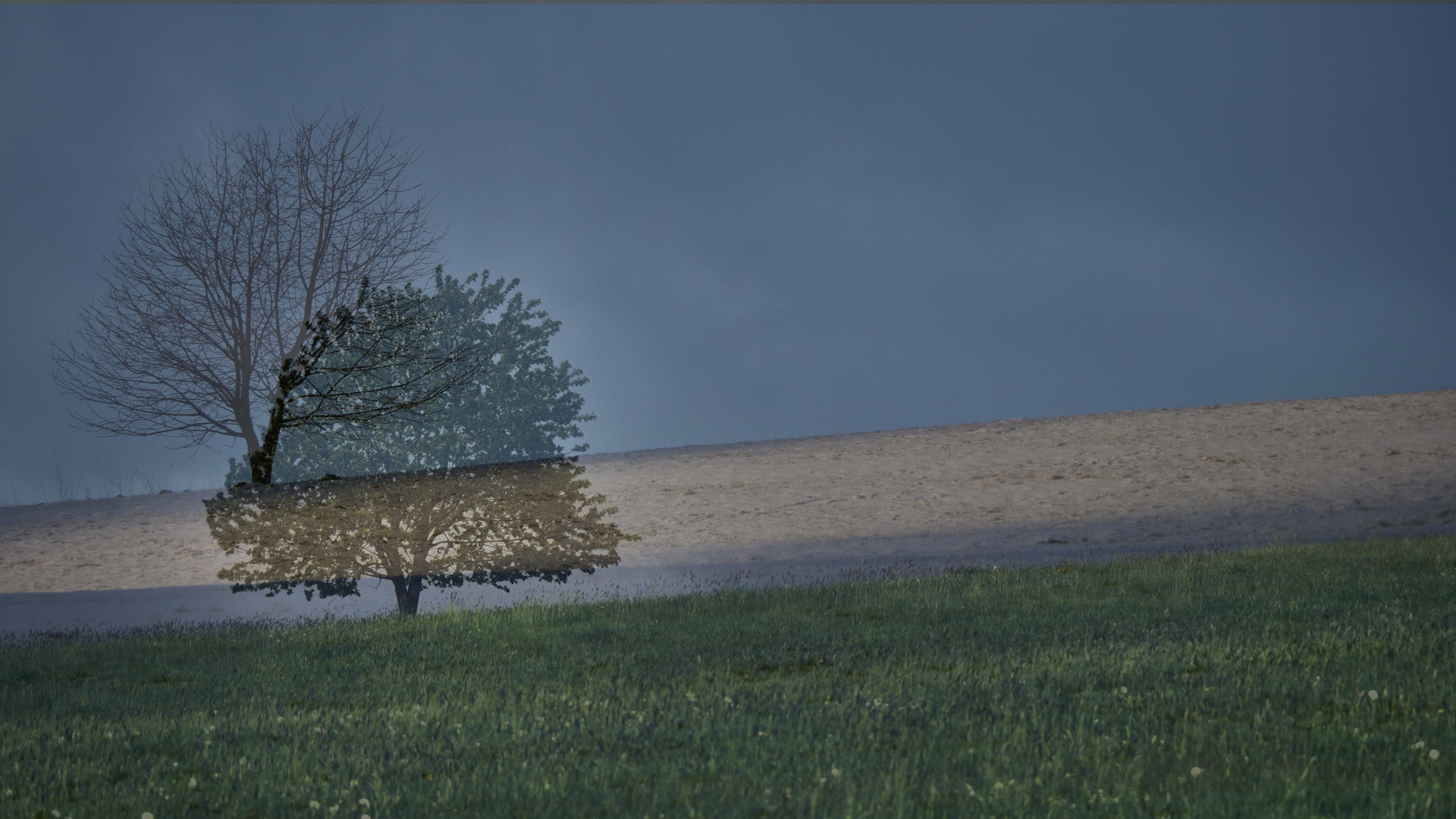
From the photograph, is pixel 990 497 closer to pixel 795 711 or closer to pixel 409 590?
pixel 409 590

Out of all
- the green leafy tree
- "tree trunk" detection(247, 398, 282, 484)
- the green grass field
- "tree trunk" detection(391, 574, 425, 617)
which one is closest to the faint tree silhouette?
"tree trunk" detection(391, 574, 425, 617)

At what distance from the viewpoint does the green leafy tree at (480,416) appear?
111ft

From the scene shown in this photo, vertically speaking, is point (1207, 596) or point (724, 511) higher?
point (724, 511)

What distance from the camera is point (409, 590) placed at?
49.5ft

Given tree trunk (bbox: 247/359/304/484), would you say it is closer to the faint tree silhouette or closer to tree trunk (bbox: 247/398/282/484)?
tree trunk (bbox: 247/398/282/484)

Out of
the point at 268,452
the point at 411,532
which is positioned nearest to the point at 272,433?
the point at 268,452

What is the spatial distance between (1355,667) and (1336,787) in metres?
2.78

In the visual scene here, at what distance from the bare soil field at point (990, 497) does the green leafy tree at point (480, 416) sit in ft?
21.7

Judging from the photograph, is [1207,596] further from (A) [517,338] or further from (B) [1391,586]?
(A) [517,338]

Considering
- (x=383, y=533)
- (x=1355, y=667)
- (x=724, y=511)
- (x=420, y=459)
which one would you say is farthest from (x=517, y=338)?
(x=1355, y=667)

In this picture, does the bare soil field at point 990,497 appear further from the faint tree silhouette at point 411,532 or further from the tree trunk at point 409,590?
the tree trunk at point 409,590

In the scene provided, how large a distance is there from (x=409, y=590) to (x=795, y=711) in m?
9.60

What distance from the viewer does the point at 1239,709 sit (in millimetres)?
6719

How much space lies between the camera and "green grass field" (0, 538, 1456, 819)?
18.0 feet
